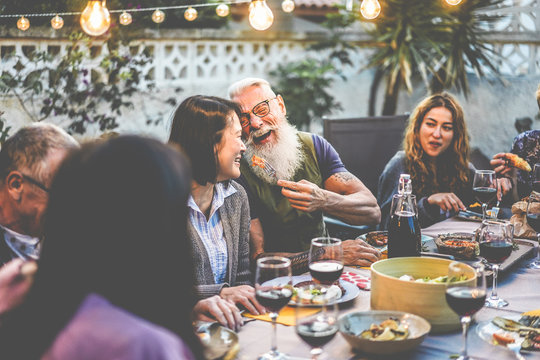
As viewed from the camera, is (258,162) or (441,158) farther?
(441,158)

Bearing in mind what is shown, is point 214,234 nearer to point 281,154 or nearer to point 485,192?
point 281,154

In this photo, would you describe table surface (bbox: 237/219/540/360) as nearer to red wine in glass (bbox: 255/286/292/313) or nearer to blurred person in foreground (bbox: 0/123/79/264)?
red wine in glass (bbox: 255/286/292/313)

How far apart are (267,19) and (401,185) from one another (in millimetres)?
976

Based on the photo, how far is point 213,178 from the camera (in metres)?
2.39

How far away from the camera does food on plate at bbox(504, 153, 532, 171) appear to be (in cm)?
352

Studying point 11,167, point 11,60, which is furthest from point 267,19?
point 11,60

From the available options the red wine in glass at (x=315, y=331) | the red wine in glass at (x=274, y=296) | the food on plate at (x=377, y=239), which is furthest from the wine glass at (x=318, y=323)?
the food on plate at (x=377, y=239)

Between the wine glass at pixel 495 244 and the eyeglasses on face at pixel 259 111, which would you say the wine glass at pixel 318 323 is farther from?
the eyeglasses on face at pixel 259 111

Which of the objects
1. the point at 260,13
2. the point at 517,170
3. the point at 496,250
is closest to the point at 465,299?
the point at 496,250

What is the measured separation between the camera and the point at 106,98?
5613 mm

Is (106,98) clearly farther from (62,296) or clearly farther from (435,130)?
(62,296)

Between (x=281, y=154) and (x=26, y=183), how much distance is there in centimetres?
157

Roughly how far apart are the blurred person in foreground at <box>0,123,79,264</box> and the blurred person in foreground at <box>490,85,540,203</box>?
269cm

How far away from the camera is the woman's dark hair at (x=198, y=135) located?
2.37 m
